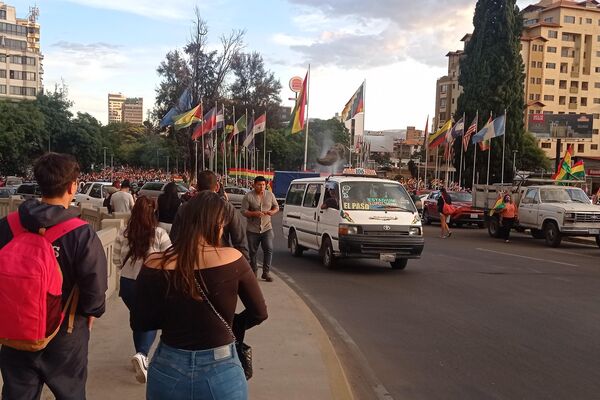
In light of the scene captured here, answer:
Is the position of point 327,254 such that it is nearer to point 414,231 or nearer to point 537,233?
point 414,231

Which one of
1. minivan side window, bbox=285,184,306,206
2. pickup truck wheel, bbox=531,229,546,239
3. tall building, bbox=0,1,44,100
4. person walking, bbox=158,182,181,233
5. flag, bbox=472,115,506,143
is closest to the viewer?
person walking, bbox=158,182,181,233

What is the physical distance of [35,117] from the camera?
60.6 m

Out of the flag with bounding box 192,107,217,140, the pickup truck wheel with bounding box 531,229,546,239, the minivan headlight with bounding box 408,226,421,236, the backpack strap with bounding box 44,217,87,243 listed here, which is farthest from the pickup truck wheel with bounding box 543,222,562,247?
the flag with bounding box 192,107,217,140

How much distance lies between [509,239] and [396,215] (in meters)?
Answer: 11.0

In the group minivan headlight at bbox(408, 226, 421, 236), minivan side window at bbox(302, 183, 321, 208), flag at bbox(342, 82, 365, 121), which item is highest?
flag at bbox(342, 82, 365, 121)

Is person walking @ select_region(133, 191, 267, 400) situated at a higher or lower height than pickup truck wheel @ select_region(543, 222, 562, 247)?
higher

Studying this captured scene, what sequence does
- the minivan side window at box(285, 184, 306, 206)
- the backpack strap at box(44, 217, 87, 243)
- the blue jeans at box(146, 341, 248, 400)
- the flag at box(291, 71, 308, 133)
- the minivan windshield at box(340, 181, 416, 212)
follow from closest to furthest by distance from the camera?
the blue jeans at box(146, 341, 248, 400)
the backpack strap at box(44, 217, 87, 243)
the minivan windshield at box(340, 181, 416, 212)
the minivan side window at box(285, 184, 306, 206)
the flag at box(291, 71, 308, 133)

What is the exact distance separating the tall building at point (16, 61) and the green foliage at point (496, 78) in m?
87.3

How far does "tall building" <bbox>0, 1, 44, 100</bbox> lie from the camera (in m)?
115

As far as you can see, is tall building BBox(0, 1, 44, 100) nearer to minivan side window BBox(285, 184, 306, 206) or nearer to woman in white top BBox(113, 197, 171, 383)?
minivan side window BBox(285, 184, 306, 206)

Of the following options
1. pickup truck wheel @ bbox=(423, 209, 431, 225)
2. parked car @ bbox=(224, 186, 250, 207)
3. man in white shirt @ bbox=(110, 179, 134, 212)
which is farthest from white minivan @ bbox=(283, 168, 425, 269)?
parked car @ bbox=(224, 186, 250, 207)

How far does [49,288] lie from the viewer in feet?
9.22

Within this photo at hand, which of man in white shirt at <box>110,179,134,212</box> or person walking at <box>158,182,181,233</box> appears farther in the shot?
man in white shirt at <box>110,179,134,212</box>

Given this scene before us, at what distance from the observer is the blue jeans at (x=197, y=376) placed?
259 cm
